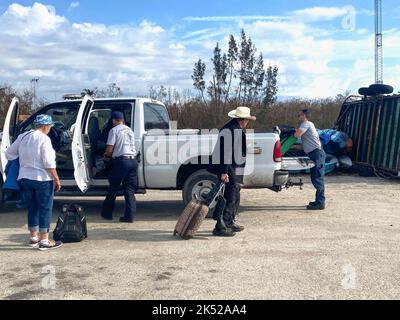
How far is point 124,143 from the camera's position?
25.4ft

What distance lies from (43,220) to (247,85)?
17.2 meters

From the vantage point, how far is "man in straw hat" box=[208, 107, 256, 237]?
23.0 feet

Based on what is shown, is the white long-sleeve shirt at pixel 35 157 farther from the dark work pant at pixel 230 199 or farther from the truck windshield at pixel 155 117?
the truck windshield at pixel 155 117

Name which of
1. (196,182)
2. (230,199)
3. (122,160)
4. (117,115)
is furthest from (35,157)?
(196,182)

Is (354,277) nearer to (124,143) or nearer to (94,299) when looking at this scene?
(94,299)

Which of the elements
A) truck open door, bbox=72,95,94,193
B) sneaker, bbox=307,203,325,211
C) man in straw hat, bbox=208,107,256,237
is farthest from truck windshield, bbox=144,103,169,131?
sneaker, bbox=307,203,325,211

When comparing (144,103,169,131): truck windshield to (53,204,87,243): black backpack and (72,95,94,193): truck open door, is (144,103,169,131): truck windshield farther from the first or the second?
(53,204,87,243): black backpack

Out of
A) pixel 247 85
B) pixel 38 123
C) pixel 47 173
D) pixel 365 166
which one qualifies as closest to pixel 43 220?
pixel 47 173

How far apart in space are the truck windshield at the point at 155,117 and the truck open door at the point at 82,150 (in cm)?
101

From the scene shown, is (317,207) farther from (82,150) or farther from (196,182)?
(82,150)

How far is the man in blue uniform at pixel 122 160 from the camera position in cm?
772

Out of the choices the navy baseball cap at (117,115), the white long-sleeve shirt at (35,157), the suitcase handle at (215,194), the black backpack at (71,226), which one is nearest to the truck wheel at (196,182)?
the suitcase handle at (215,194)

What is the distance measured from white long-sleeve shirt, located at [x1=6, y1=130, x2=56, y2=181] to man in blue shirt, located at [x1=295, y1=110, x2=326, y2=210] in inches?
188

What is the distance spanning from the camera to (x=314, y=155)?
9273 mm
